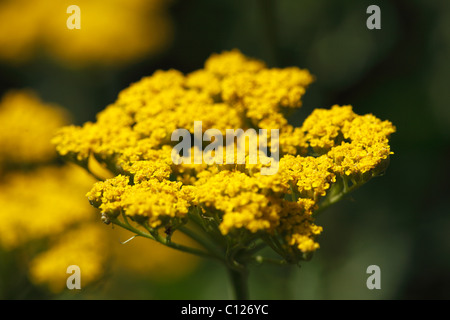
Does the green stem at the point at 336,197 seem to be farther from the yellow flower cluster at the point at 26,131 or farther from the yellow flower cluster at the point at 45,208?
the yellow flower cluster at the point at 26,131

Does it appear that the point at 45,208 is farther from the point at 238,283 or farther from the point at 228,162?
the point at 228,162

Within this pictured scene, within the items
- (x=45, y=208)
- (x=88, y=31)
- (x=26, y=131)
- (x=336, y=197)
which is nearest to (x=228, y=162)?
(x=336, y=197)

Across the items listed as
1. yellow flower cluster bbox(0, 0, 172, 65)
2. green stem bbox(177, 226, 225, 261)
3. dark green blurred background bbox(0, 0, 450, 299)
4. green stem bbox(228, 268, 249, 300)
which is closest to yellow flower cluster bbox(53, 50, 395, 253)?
green stem bbox(177, 226, 225, 261)

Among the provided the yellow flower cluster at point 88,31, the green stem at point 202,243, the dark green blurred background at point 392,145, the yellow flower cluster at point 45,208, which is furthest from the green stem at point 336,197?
the yellow flower cluster at point 88,31

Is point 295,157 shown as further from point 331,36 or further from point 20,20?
point 20,20

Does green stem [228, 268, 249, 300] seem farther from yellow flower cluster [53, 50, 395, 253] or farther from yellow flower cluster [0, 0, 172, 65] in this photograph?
yellow flower cluster [0, 0, 172, 65]
